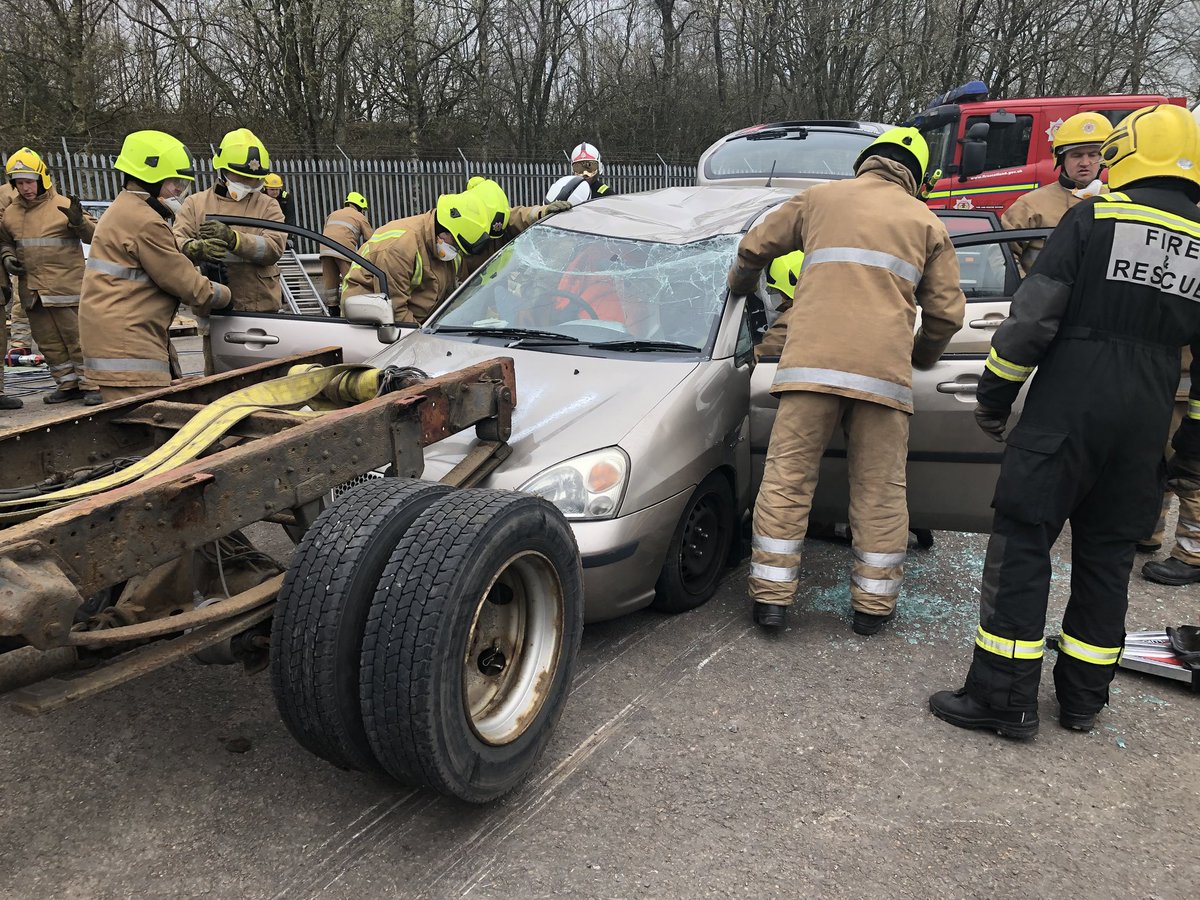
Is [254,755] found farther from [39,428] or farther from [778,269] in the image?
[778,269]

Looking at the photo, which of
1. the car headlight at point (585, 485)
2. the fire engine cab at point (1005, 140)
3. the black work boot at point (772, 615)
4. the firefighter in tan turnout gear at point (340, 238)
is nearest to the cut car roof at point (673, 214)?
the car headlight at point (585, 485)

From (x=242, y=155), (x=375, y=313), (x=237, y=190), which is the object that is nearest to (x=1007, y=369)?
(x=375, y=313)

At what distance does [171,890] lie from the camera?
228cm

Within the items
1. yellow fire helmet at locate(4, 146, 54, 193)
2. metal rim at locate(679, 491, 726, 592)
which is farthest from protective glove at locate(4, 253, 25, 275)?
metal rim at locate(679, 491, 726, 592)

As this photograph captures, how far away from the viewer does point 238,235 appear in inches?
216

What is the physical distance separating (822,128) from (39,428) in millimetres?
6043

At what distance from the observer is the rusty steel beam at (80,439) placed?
9.43ft

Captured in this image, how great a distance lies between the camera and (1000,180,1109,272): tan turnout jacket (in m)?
5.80

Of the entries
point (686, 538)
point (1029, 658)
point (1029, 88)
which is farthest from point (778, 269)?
point (1029, 88)

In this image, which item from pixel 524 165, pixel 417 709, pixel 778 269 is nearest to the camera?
pixel 417 709

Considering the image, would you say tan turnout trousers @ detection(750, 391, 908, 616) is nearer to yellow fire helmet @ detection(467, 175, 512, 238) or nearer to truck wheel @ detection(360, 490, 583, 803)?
truck wheel @ detection(360, 490, 583, 803)

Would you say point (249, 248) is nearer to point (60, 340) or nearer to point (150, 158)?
point (150, 158)

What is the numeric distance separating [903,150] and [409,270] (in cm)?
333

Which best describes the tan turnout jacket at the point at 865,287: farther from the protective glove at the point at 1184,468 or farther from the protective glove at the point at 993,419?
the protective glove at the point at 1184,468
